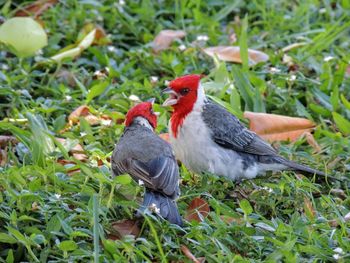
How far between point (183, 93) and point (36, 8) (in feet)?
9.96

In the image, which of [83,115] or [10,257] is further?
[83,115]

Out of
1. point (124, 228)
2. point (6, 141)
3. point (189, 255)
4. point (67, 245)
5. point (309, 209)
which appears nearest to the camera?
point (67, 245)

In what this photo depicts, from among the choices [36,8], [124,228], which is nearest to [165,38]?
[36,8]

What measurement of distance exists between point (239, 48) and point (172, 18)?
1.29 meters

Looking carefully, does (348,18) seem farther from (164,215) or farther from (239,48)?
(164,215)

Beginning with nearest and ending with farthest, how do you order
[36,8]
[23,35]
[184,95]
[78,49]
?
[184,95] < [23,35] < [78,49] < [36,8]

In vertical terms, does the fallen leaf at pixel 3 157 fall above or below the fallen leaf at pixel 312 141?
above

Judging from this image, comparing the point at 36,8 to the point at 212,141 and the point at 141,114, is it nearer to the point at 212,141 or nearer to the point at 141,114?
the point at 141,114

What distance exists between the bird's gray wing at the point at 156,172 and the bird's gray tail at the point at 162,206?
0.04 m

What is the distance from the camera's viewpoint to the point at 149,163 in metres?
6.21

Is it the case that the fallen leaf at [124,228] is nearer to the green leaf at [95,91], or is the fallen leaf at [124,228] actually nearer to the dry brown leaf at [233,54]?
the green leaf at [95,91]

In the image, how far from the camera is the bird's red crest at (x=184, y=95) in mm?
7090

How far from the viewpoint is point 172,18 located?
9906 millimetres

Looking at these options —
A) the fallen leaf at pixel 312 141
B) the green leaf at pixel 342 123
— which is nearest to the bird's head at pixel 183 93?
the fallen leaf at pixel 312 141
